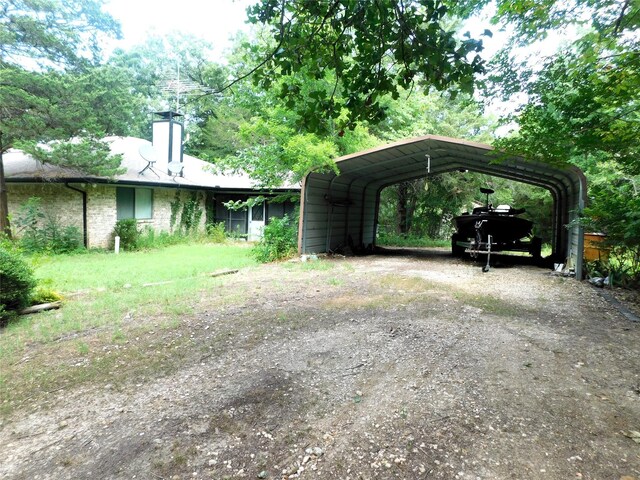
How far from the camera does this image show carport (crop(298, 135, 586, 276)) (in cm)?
945

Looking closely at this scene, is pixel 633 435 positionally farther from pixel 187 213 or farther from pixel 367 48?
pixel 187 213

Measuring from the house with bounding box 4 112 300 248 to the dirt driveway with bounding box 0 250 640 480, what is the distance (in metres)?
9.01

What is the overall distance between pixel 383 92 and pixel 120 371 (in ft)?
11.7

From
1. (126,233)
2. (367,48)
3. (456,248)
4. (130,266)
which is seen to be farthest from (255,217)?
(367,48)

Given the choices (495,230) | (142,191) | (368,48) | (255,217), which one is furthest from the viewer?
(255,217)

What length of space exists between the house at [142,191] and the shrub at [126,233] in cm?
25

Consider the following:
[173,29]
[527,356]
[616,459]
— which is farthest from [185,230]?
[173,29]

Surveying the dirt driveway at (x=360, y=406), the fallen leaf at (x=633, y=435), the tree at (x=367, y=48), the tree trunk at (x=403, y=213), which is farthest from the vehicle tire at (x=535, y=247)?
the fallen leaf at (x=633, y=435)

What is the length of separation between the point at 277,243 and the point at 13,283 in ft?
22.3

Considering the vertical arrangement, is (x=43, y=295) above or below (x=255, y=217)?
below

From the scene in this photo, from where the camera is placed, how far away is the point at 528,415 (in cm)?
280

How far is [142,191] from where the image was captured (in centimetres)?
1468

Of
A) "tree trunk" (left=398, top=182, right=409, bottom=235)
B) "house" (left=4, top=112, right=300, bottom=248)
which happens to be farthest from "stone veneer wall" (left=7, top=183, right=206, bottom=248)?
"tree trunk" (left=398, top=182, right=409, bottom=235)

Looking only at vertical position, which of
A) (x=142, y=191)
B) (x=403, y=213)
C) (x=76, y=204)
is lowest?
(x=76, y=204)
